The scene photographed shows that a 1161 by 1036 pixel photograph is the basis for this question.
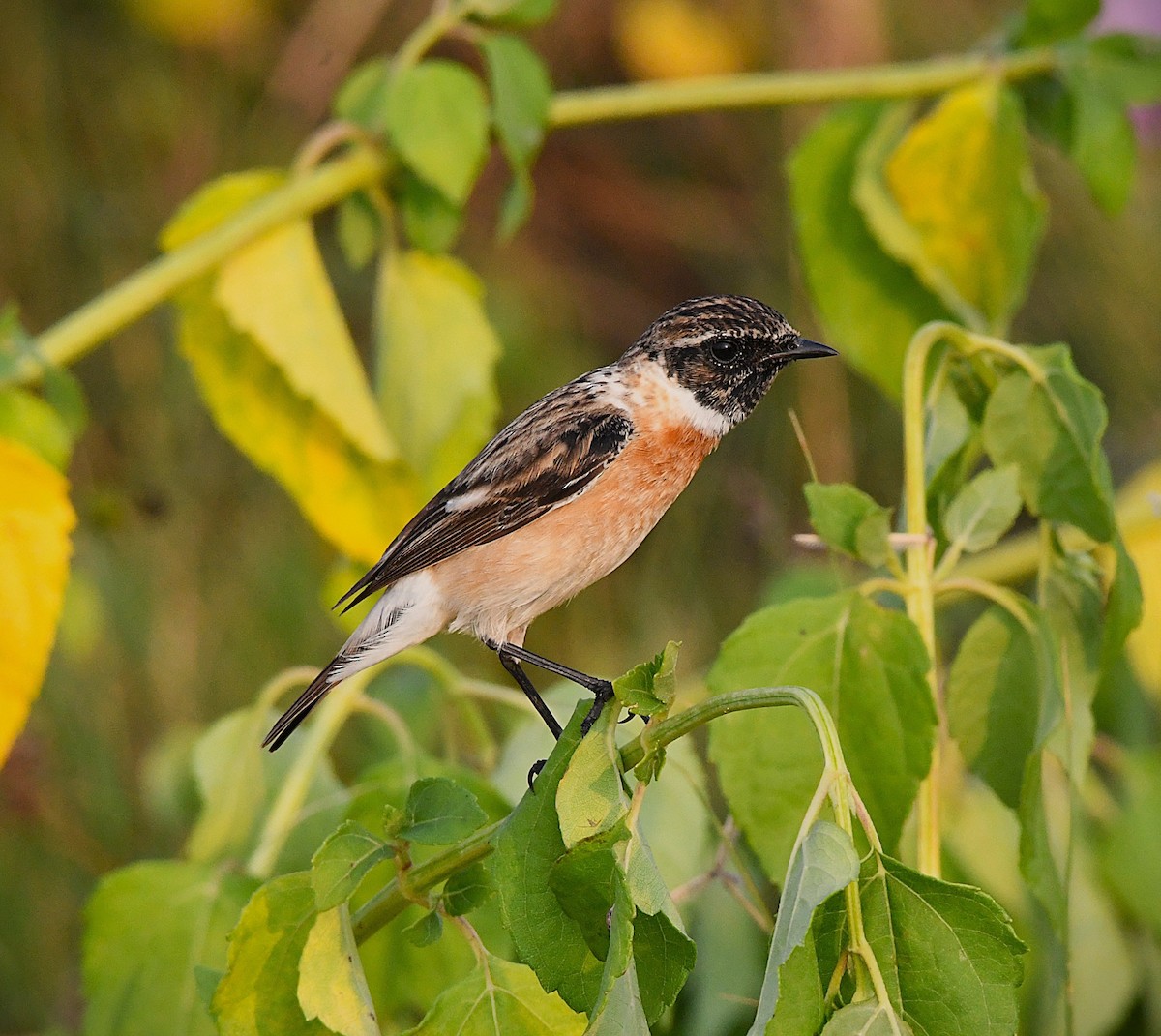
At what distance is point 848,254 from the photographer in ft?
11.4

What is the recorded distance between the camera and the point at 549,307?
557 centimetres

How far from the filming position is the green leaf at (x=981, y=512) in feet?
6.99

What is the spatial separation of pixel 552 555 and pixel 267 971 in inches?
42.7

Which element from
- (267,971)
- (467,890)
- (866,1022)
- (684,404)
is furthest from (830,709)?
(684,404)

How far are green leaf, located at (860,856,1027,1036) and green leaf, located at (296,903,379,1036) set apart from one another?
0.61m

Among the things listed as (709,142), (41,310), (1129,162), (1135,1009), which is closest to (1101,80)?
(1129,162)

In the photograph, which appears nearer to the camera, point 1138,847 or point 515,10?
point 515,10

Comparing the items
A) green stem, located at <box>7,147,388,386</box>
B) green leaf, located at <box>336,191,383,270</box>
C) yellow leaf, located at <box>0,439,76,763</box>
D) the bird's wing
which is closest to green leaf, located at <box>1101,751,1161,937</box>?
the bird's wing

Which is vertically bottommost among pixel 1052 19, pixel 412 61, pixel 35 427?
pixel 1052 19

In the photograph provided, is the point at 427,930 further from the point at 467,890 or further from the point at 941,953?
the point at 941,953

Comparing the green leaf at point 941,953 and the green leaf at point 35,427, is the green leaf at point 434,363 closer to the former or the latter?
the green leaf at point 35,427

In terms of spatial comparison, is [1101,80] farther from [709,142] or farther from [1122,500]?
[709,142]

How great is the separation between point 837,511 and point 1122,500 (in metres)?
1.69

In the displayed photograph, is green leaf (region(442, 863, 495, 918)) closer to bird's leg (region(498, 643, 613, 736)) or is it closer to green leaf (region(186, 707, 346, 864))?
bird's leg (region(498, 643, 613, 736))
